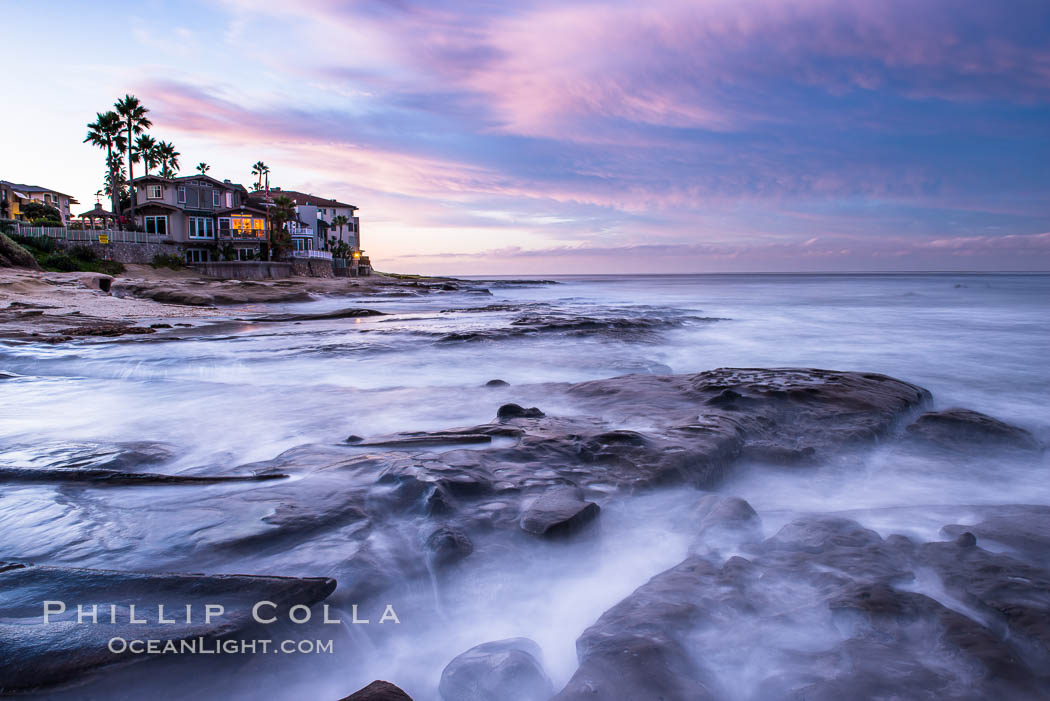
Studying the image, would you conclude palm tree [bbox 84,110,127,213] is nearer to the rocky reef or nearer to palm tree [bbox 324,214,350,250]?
palm tree [bbox 324,214,350,250]

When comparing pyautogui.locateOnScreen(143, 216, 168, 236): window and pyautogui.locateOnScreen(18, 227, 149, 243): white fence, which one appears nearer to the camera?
pyautogui.locateOnScreen(18, 227, 149, 243): white fence

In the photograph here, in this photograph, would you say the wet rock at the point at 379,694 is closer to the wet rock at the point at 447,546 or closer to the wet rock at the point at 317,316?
the wet rock at the point at 447,546

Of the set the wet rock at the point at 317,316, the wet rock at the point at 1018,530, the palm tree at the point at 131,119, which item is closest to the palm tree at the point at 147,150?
the palm tree at the point at 131,119

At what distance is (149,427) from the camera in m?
5.18

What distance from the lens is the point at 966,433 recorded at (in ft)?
15.6

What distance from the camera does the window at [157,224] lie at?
44.7 meters

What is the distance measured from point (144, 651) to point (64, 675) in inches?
8.2

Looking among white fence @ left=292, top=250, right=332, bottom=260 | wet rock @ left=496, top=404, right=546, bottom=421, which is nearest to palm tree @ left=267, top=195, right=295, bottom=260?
white fence @ left=292, top=250, right=332, bottom=260

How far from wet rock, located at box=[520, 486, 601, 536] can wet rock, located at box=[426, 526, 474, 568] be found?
1.17ft

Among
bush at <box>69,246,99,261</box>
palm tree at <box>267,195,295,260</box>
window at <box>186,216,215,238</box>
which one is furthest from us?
palm tree at <box>267,195,295,260</box>

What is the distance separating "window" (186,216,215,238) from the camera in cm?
4612

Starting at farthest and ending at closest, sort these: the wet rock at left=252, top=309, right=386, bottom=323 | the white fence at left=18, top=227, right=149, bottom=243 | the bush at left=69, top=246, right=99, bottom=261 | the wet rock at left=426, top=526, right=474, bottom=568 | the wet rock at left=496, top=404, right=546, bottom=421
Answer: the bush at left=69, top=246, right=99, bottom=261 → the white fence at left=18, top=227, right=149, bottom=243 → the wet rock at left=252, top=309, right=386, bottom=323 → the wet rock at left=496, top=404, right=546, bottom=421 → the wet rock at left=426, top=526, right=474, bottom=568

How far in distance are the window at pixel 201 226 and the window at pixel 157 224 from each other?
1.65m

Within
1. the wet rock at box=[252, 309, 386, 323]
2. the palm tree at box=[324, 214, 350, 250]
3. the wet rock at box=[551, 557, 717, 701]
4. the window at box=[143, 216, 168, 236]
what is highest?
the palm tree at box=[324, 214, 350, 250]
